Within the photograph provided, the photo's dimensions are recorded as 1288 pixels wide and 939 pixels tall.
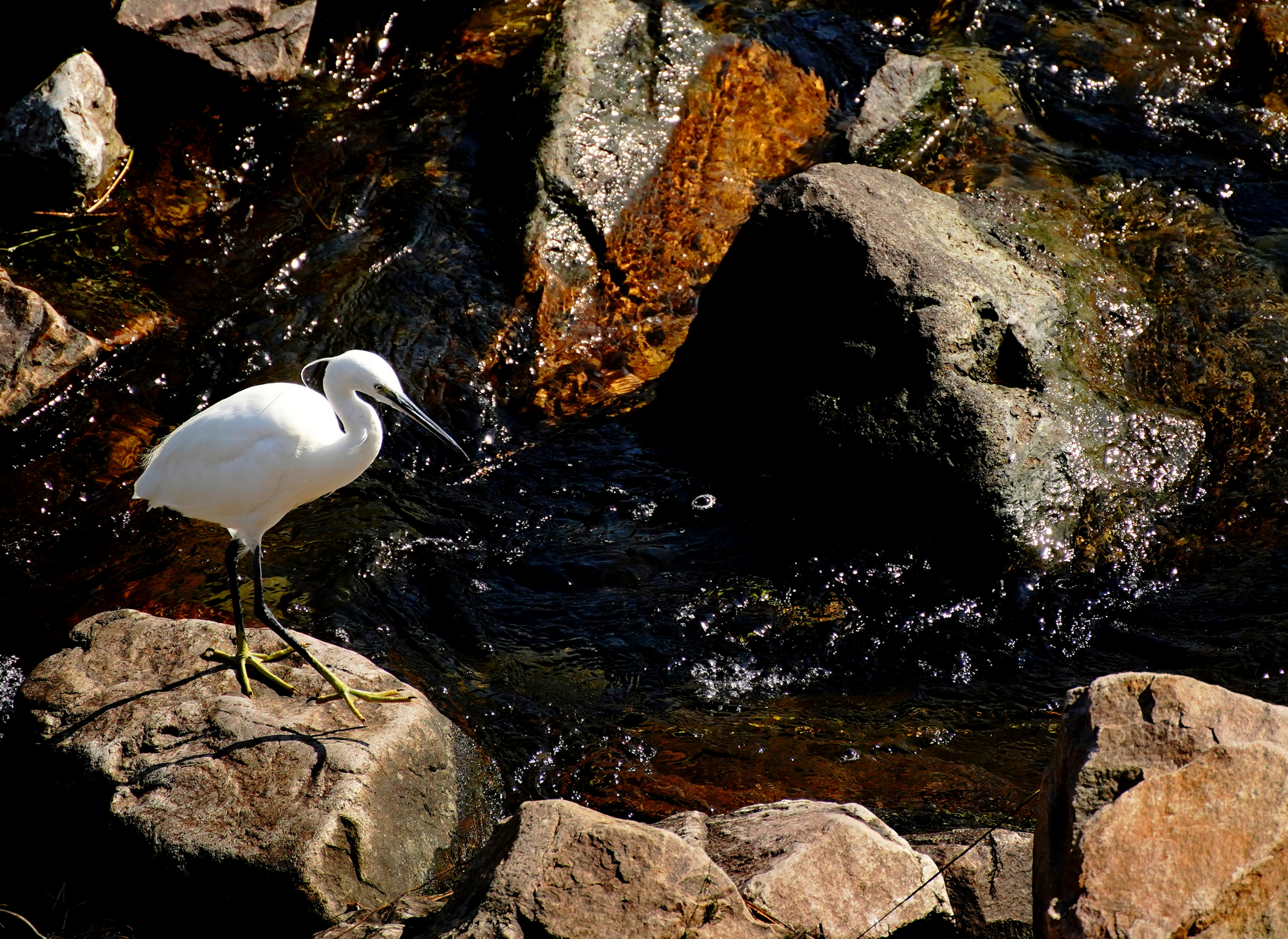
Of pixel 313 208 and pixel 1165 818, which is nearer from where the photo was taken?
pixel 1165 818

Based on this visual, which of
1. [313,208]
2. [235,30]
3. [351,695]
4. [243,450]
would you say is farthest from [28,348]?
[351,695]

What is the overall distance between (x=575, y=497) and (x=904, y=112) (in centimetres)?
346

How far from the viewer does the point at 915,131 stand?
6.47 metres

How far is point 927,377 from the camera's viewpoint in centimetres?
410

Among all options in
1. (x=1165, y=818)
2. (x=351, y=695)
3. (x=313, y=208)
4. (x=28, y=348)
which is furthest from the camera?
(x=313, y=208)

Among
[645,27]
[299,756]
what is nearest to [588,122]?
[645,27]

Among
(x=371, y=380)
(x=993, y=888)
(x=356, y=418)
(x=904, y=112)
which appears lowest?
(x=993, y=888)

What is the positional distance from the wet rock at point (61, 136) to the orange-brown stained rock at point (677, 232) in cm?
265

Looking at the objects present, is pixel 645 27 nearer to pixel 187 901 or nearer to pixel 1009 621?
pixel 1009 621

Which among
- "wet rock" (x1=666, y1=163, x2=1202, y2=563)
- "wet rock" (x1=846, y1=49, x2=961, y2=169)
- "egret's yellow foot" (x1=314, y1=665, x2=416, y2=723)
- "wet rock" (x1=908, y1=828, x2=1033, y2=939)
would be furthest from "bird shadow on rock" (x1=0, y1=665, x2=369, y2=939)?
"wet rock" (x1=846, y1=49, x2=961, y2=169)

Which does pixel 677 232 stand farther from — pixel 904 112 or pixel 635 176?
pixel 904 112

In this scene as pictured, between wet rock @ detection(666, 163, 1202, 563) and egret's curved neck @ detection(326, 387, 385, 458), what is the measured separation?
6.07ft

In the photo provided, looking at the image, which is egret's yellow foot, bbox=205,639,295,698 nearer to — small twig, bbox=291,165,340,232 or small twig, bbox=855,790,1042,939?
small twig, bbox=855,790,1042,939

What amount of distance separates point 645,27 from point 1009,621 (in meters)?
4.55
